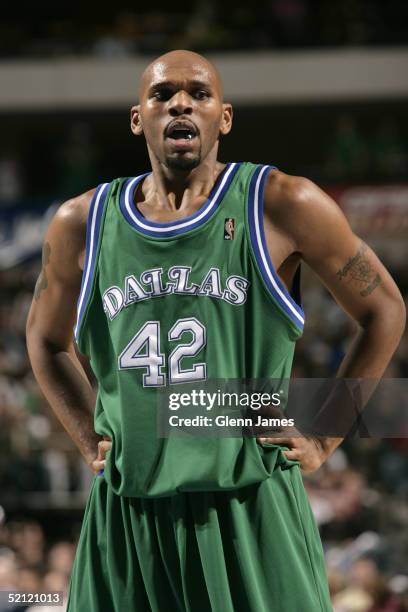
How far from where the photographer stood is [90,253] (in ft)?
8.70

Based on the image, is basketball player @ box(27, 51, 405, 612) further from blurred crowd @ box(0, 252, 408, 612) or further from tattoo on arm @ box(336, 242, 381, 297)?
blurred crowd @ box(0, 252, 408, 612)

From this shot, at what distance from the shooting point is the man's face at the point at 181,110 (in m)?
2.54

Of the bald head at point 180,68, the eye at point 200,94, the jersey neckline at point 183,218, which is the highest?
the bald head at point 180,68

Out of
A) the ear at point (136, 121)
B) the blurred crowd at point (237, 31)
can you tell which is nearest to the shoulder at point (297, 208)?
the ear at point (136, 121)

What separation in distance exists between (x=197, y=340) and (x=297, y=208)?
401 millimetres

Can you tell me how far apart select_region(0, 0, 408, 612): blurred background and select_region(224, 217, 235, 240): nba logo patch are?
5416 millimetres

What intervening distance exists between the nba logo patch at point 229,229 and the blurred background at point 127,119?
5.42 meters

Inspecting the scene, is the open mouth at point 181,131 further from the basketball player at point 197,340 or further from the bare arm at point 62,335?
the bare arm at point 62,335

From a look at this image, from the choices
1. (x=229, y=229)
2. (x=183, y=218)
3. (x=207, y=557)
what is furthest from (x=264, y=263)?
(x=207, y=557)

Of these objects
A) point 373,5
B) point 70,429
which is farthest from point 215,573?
point 373,5

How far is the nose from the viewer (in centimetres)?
253

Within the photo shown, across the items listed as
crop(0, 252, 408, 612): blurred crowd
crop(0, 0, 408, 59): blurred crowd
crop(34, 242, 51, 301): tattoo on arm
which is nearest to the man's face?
crop(34, 242, 51, 301): tattoo on arm

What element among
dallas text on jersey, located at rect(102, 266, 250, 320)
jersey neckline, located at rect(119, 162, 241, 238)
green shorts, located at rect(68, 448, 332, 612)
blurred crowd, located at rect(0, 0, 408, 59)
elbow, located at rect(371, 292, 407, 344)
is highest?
blurred crowd, located at rect(0, 0, 408, 59)

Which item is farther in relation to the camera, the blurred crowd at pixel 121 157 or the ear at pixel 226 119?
the blurred crowd at pixel 121 157
